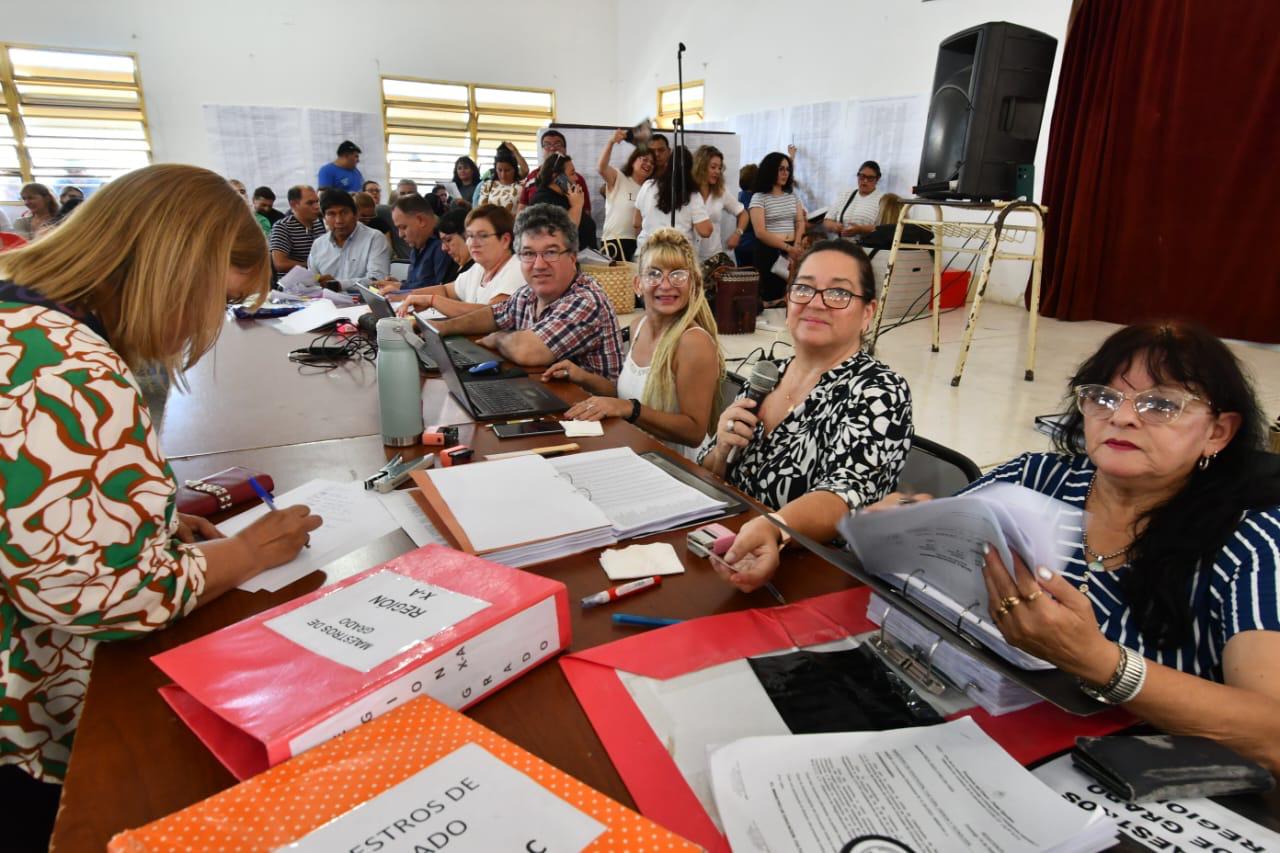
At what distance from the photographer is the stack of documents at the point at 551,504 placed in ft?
3.42

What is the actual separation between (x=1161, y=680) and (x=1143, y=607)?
248 millimetres

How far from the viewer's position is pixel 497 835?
48 cm

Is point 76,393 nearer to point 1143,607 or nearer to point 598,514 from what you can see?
point 598,514

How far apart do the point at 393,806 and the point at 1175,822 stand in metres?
0.65

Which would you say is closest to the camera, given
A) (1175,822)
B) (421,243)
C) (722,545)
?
(1175,822)

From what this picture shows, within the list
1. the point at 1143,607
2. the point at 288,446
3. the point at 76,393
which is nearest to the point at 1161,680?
the point at 1143,607

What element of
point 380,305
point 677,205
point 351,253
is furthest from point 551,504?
point 677,205

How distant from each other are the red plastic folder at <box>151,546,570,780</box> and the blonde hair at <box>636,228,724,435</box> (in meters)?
1.26

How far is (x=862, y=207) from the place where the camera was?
6.90 metres

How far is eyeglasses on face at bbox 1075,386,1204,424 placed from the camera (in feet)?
3.19

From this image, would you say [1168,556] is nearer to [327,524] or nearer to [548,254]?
[327,524]

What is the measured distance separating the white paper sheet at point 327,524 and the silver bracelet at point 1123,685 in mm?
986

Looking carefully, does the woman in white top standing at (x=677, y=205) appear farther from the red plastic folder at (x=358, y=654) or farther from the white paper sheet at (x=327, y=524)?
the red plastic folder at (x=358, y=654)

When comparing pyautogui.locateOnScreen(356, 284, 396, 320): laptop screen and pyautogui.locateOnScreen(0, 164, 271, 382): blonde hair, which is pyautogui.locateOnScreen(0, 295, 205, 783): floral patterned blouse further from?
pyautogui.locateOnScreen(356, 284, 396, 320): laptop screen
